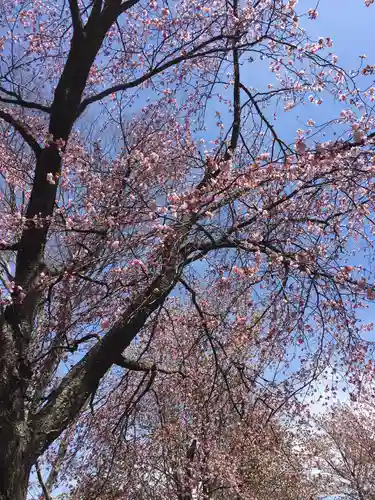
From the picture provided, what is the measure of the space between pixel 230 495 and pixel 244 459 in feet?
2.42

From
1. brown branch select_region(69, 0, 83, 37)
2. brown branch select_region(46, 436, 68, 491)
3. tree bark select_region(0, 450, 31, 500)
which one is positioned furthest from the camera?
brown branch select_region(46, 436, 68, 491)

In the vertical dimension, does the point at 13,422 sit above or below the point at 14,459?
above

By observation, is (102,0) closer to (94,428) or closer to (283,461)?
(94,428)

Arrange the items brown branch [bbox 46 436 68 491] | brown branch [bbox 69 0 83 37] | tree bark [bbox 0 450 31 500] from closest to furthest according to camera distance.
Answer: tree bark [bbox 0 450 31 500], brown branch [bbox 69 0 83 37], brown branch [bbox 46 436 68 491]

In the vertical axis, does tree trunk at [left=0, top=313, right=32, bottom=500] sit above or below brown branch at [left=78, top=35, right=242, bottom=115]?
below

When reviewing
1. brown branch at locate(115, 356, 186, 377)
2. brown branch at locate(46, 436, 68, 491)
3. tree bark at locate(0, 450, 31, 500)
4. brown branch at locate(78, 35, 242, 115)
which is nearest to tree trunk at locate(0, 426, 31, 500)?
tree bark at locate(0, 450, 31, 500)

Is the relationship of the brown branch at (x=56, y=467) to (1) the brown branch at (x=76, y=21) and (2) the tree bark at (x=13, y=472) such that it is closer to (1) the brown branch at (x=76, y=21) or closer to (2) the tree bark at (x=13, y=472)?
(2) the tree bark at (x=13, y=472)

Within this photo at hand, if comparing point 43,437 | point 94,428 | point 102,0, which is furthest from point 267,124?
point 94,428

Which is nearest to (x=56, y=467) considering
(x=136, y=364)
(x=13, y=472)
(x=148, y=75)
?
(x=136, y=364)

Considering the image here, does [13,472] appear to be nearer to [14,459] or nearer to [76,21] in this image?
[14,459]

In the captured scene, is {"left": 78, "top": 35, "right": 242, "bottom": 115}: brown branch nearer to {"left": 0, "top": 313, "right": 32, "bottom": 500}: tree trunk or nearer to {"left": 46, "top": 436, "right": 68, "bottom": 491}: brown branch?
{"left": 0, "top": 313, "right": 32, "bottom": 500}: tree trunk

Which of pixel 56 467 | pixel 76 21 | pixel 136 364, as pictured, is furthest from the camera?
pixel 56 467

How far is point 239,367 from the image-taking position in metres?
5.01

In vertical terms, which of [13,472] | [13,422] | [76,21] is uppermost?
[76,21]
